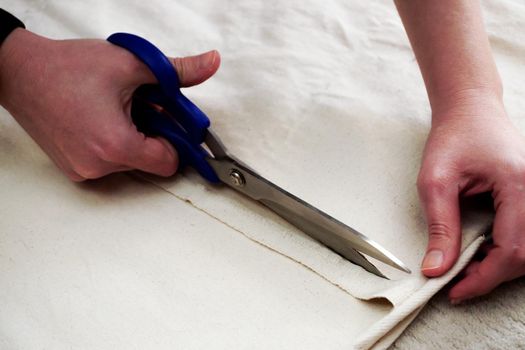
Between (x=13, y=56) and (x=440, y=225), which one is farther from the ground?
(x=13, y=56)

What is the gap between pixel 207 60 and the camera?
74 centimetres

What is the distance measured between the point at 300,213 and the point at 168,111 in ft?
0.74

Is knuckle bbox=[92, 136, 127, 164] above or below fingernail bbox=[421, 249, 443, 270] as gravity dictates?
above

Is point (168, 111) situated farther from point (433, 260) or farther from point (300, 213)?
point (433, 260)

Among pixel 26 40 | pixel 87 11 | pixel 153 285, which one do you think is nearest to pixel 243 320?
pixel 153 285

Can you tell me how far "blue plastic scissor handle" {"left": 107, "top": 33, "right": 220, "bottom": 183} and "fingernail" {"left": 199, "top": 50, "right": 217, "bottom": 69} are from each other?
40 millimetres

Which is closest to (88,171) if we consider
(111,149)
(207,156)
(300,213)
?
(111,149)

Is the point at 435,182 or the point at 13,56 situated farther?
the point at 13,56

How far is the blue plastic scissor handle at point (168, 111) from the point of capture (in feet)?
2.35

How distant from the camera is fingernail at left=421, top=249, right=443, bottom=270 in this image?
2.06ft

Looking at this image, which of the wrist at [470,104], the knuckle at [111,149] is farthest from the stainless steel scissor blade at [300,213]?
the wrist at [470,104]

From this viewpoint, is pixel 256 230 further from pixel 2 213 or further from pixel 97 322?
pixel 2 213

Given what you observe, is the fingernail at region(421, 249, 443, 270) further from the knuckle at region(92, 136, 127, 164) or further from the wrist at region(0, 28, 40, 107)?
the wrist at region(0, 28, 40, 107)

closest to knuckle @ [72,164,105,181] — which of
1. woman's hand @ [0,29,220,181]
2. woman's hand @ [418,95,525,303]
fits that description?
woman's hand @ [0,29,220,181]
